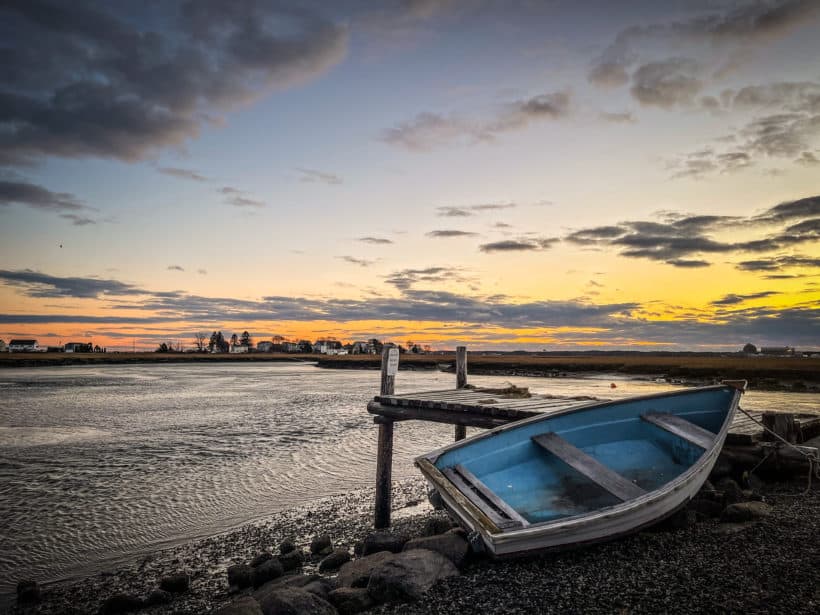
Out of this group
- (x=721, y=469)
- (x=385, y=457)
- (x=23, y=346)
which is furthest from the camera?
(x=23, y=346)

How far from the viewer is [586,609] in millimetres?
4672

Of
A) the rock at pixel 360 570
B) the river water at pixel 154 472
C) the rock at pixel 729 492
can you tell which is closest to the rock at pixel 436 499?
the rock at pixel 360 570

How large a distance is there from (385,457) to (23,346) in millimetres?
201028

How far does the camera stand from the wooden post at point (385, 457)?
9.80m

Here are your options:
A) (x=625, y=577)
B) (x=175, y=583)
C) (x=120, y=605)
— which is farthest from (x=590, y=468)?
(x=120, y=605)

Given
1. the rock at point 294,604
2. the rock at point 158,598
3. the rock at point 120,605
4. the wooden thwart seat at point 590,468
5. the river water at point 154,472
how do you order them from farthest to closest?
the river water at point 154,472, the rock at point 158,598, the rock at point 120,605, the wooden thwart seat at point 590,468, the rock at point 294,604

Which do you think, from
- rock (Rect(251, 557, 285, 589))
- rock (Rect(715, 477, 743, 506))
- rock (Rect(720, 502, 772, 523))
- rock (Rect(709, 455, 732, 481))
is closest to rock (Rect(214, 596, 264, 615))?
rock (Rect(251, 557, 285, 589))

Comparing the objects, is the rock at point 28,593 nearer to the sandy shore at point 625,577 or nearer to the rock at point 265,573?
the sandy shore at point 625,577

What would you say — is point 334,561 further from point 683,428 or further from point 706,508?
point 683,428

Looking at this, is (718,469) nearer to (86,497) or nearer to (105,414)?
(86,497)

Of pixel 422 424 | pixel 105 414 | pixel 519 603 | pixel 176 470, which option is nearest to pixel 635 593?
pixel 519 603

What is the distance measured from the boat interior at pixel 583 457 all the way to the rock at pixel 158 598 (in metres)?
4.12

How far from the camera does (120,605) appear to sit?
656 centimetres

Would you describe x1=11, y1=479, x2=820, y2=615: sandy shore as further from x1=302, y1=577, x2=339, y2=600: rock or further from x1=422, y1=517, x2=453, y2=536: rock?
x1=422, y1=517, x2=453, y2=536: rock
